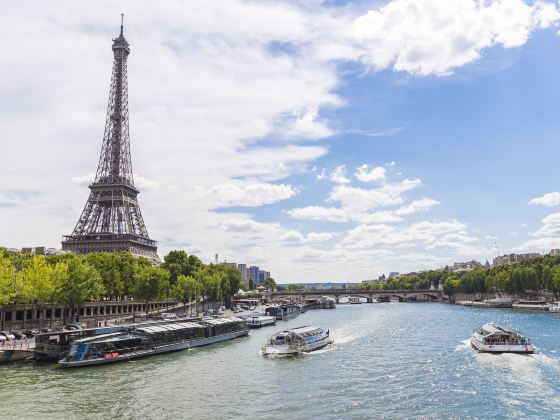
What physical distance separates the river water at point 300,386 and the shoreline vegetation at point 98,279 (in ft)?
70.2

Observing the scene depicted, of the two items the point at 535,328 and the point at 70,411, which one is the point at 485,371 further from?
the point at 535,328

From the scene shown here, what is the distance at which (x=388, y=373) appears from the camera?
47719mm

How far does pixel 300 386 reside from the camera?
141ft

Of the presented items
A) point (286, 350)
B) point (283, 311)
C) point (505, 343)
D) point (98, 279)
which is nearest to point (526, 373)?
point (505, 343)

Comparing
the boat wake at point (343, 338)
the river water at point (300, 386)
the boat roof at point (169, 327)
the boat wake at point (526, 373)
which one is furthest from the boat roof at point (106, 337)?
the boat wake at point (526, 373)

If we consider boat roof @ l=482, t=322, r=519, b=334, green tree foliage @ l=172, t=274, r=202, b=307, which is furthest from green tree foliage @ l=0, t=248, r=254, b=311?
boat roof @ l=482, t=322, r=519, b=334

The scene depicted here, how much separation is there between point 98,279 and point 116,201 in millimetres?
88486

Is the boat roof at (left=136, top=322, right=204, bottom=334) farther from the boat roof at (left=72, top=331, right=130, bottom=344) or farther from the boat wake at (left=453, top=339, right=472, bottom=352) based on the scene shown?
the boat wake at (left=453, top=339, right=472, bottom=352)

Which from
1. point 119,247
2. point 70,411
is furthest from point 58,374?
point 119,247

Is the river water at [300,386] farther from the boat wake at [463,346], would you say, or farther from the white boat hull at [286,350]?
the white boat hull at [286,350]

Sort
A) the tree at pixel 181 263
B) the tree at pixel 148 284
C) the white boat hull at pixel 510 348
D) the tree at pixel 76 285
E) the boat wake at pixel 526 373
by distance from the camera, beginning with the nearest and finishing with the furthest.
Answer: the boat wake at pixel 526 373
the white boat hull at pixel 510 348
the tree at pixel 76 285
the tree at pixel 148 284
the tree at pixel 181 263

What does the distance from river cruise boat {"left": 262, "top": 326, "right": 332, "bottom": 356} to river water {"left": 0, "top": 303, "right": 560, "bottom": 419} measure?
1.72 metres

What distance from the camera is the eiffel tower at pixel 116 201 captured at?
163875 mm

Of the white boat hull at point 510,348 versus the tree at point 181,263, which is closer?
the white boat hull at point 510,348
